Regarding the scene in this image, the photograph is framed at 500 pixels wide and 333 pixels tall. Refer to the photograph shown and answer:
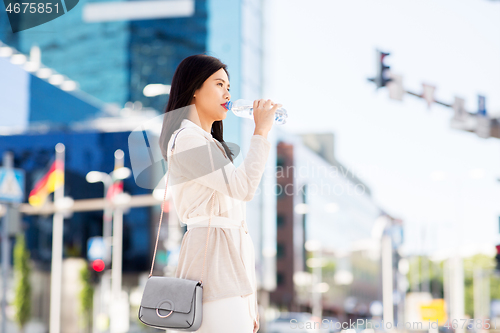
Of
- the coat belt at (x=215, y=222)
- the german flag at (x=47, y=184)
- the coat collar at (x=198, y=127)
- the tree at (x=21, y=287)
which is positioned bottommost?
the tree at (x=21, y=287)

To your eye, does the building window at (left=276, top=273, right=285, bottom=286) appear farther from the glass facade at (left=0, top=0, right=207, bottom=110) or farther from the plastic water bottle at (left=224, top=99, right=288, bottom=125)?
the plastic water bottle at (left=224, top=99, right=288, bottom=125)

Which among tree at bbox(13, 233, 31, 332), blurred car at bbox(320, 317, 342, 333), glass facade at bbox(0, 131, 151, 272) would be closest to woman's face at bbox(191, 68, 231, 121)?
blurred car at bbox(320, 317, 342, 333)

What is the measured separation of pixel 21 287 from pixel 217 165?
27.6 meters

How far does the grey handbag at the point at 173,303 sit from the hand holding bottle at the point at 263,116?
0.30 metres

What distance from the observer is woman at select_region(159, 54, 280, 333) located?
201 cm

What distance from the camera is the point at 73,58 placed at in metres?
46.0

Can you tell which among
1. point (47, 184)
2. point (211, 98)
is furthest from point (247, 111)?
point (47, 184)

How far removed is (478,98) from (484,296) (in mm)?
44332

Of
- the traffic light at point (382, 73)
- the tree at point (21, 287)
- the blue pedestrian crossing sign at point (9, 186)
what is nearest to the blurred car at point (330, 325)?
the traffic light at point (382, 73)

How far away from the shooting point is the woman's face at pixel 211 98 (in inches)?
90.4

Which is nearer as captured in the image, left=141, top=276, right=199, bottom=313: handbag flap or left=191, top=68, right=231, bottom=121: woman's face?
left=141, top=276, right=199, bottom=313: handbag flap

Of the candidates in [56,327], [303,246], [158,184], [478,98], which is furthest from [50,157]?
[158,184]

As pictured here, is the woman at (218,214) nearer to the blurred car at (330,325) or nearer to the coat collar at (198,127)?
the coat collar at (198,127)

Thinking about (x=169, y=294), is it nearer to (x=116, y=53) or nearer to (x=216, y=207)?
(x=216, y=207)
